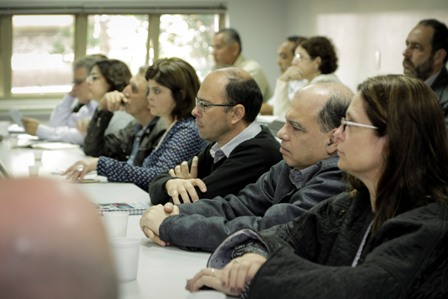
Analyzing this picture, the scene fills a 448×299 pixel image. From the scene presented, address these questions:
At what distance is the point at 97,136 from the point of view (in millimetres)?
4934

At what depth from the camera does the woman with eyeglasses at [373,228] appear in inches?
60.0

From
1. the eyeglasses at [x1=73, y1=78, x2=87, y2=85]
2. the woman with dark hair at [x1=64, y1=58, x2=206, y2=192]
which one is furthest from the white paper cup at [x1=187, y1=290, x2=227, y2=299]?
the eyeglasses at [x1=73, y1=78, x2=87, y2=85]

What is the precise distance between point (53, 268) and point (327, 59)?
5993 mm

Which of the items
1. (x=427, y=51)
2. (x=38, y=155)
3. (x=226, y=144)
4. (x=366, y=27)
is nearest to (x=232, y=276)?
(x=226, y=144)

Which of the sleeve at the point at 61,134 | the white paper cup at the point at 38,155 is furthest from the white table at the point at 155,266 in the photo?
the sleeve at the point at 61,134

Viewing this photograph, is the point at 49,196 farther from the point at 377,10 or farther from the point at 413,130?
the point at 377,10

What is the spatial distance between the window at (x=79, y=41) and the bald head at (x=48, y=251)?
7976 mm

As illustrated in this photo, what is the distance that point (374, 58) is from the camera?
6.52 meters

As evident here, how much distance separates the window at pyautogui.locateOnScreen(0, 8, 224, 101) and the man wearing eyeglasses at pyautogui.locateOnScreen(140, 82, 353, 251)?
591 cm

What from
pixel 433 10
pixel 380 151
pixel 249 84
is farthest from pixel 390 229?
pixel 433 10

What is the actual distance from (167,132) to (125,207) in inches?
34.7

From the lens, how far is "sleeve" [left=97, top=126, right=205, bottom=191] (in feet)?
12.0

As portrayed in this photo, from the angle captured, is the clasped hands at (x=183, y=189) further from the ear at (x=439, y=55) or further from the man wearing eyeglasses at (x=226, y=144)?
the ear at (x=439, y=55)

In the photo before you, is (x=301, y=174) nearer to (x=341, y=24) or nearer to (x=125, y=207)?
(x=125, y=207)
